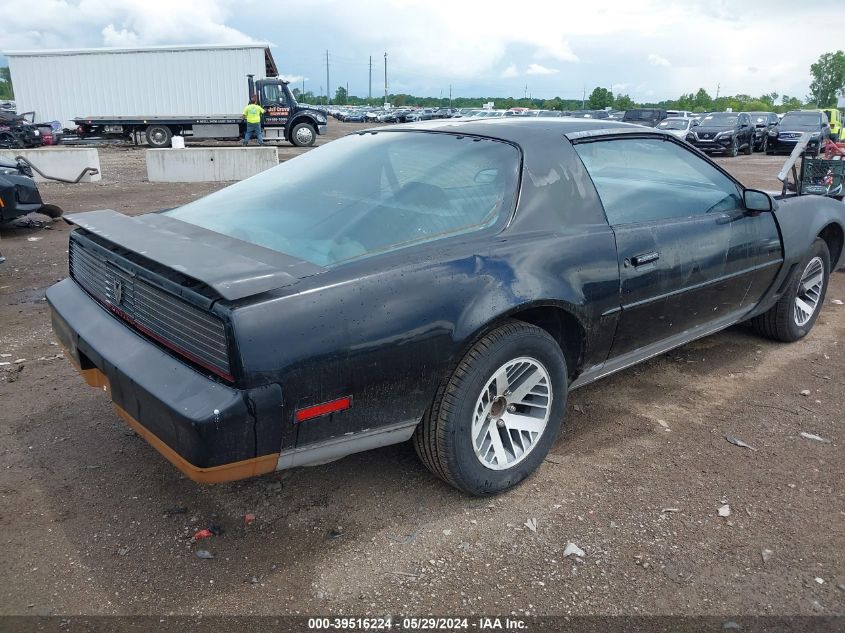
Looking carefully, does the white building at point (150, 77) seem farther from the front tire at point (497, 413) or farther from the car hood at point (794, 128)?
the front tire at point (497, 413)

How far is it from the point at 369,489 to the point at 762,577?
1556mm

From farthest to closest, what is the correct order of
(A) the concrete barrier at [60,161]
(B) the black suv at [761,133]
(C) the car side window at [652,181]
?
(B) the black suv at [761,133]
(A) the concrete barrier at [60,161]
(C) the car side window at [652,181]

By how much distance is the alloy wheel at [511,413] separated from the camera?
270 cm

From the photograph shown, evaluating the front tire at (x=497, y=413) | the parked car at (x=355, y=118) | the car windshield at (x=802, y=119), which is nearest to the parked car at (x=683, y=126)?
the car windshield at (x=802, y=119)

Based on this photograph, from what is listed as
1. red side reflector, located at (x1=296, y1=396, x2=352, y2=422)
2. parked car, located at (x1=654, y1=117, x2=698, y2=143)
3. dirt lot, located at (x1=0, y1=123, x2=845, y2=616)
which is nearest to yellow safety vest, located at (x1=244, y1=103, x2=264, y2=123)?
parked car, located at (x1=654, y1=117, x2=698, y2=143)

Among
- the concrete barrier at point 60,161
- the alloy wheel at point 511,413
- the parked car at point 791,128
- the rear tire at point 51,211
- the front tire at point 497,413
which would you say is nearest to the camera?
the front tire at point 497,413

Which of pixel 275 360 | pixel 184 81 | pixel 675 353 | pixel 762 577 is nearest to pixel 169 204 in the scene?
pixel 675 353

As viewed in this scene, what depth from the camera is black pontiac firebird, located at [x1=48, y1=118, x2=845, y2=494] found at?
216 cm

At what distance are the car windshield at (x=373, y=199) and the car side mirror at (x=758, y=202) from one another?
1.65 m

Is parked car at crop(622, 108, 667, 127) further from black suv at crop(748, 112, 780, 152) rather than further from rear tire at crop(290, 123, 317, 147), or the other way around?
rear tire at crop(290, 123, 317, 147)

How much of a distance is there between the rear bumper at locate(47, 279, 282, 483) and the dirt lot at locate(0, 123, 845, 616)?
0.49 meters

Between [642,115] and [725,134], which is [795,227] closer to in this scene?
[725,134]

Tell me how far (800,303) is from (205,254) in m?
4.08

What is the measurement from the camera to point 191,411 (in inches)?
81.7
